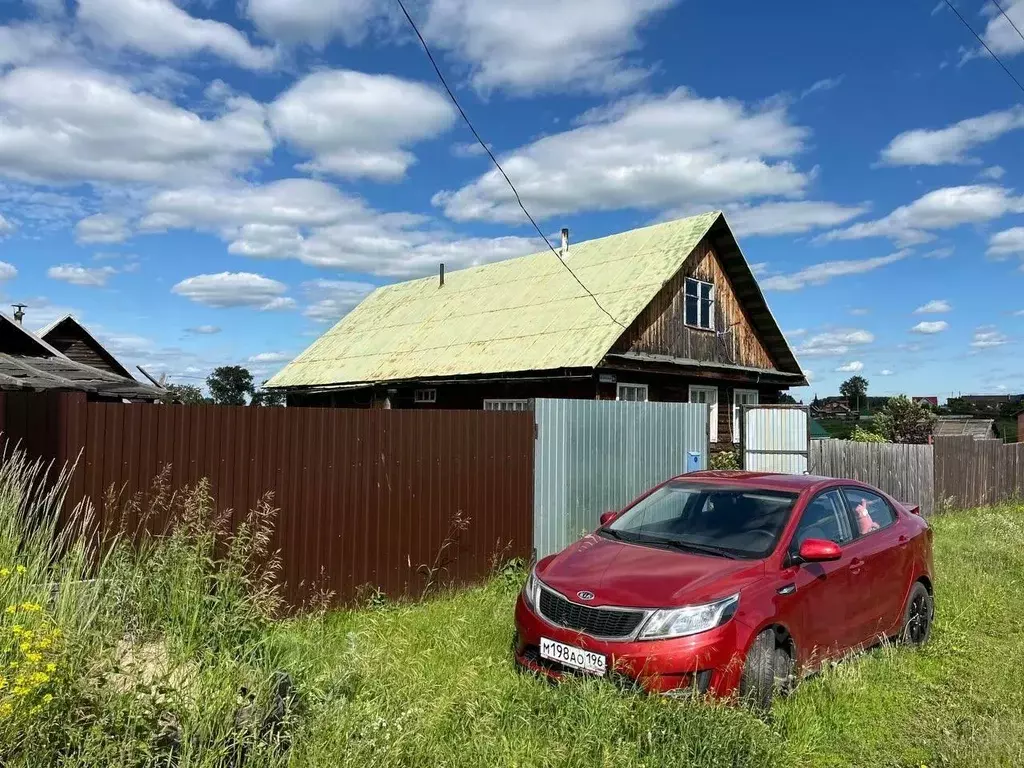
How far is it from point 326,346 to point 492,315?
760cm

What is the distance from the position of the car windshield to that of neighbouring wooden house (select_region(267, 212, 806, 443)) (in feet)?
29.4

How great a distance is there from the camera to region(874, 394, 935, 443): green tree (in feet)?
119

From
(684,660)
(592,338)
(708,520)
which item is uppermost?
(592,338)

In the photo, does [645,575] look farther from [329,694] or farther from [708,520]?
[329,694]

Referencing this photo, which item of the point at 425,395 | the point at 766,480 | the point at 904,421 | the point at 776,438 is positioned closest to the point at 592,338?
the point at 776,438

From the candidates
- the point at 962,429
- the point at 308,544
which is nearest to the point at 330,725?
the point at 308,544

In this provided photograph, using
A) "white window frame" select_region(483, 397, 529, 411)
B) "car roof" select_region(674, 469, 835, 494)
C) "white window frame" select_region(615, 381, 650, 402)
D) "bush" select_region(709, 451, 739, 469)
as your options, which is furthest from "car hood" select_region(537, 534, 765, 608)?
"white window frame" select_region(483, 397, 529, 411)

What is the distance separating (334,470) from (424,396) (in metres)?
13.5

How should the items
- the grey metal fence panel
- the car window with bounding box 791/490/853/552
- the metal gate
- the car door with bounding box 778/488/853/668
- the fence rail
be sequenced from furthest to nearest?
1. the metal gate
2. the fence rail
3. the grey metal fence panel
4. the car window with bounding box 791/490/853/552
5. the car door with bounding box 778/488/853/668

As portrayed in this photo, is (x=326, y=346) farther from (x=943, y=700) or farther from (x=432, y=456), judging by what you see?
(x=943, y=700)

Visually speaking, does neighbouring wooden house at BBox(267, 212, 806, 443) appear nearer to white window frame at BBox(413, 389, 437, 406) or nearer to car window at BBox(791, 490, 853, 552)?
white window frame at BBox(413, 389, 437, 406)

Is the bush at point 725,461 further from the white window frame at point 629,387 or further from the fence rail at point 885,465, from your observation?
the white window frame at point 629,387

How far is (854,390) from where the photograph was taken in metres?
83.9

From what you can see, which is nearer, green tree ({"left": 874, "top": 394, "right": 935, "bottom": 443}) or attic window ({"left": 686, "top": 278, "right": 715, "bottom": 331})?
attic window ({"left": 686, "top": 278, "right": 715, "bottom": 331})
